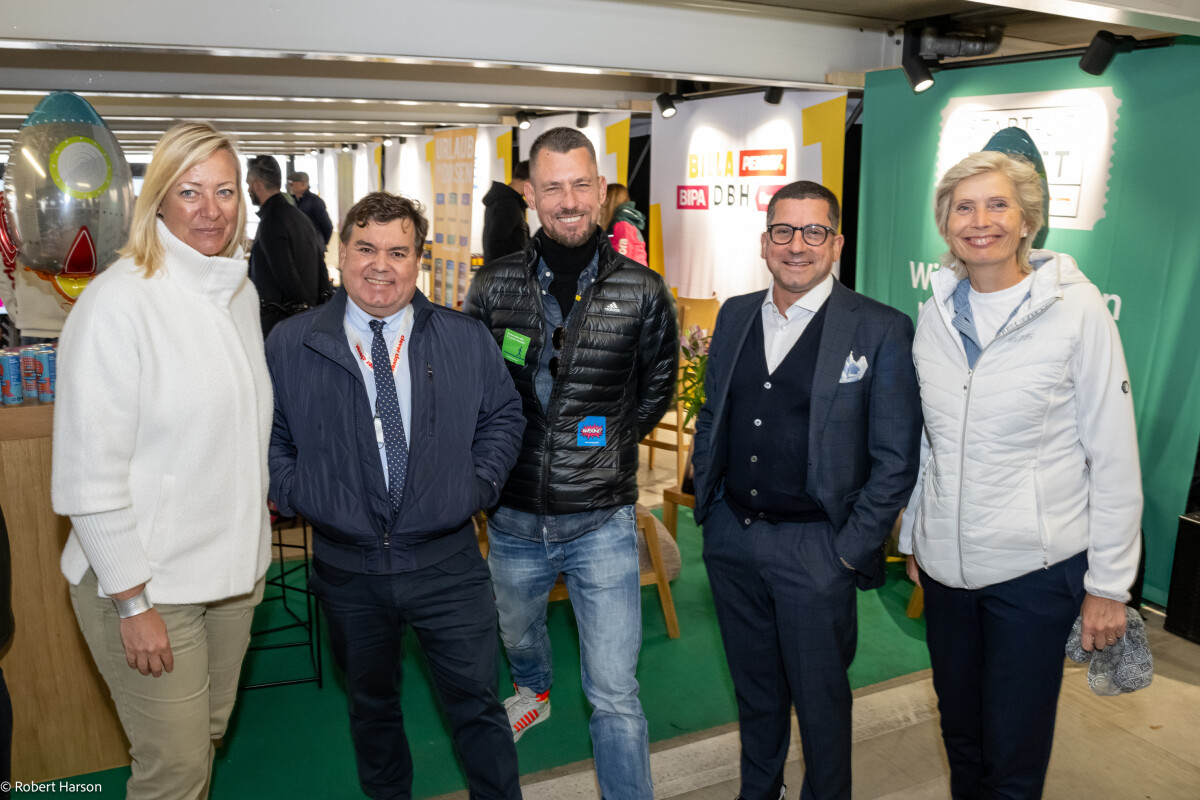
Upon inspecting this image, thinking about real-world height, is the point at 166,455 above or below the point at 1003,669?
above

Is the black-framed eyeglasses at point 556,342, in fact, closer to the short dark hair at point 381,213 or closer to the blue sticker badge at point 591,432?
the blue sticker badge at point 591,432

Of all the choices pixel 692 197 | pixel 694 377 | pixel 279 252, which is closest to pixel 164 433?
pixel 694 377

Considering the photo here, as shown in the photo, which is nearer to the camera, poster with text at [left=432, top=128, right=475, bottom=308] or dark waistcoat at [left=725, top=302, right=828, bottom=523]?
dark waistcoat at [left=725, top=302, right=828, bottom=523]

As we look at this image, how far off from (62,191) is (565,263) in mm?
1994

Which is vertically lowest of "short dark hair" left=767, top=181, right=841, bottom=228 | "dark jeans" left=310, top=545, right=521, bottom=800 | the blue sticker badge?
"dark jeans" left=310, top=545, right=521, bottom=800

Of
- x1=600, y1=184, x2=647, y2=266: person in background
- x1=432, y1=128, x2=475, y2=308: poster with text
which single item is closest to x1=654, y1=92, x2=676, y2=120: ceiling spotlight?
x1=600, y1=184, x2=647, y2=266: person in background

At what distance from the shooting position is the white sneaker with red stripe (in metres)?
3.07

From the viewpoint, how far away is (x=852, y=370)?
214 cm

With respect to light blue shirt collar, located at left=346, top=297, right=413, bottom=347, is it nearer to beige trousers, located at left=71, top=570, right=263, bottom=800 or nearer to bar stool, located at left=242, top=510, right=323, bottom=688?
beige trousers, located at left=71, top=570, right=263, bottom=800

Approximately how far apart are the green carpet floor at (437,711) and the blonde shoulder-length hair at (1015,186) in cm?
197

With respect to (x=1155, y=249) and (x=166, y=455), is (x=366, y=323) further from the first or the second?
(x=1155, y=249)

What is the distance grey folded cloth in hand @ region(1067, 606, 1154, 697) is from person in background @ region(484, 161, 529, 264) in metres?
5.36

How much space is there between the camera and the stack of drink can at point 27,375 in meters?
2.71

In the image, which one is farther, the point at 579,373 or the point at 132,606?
the point at 579,373
